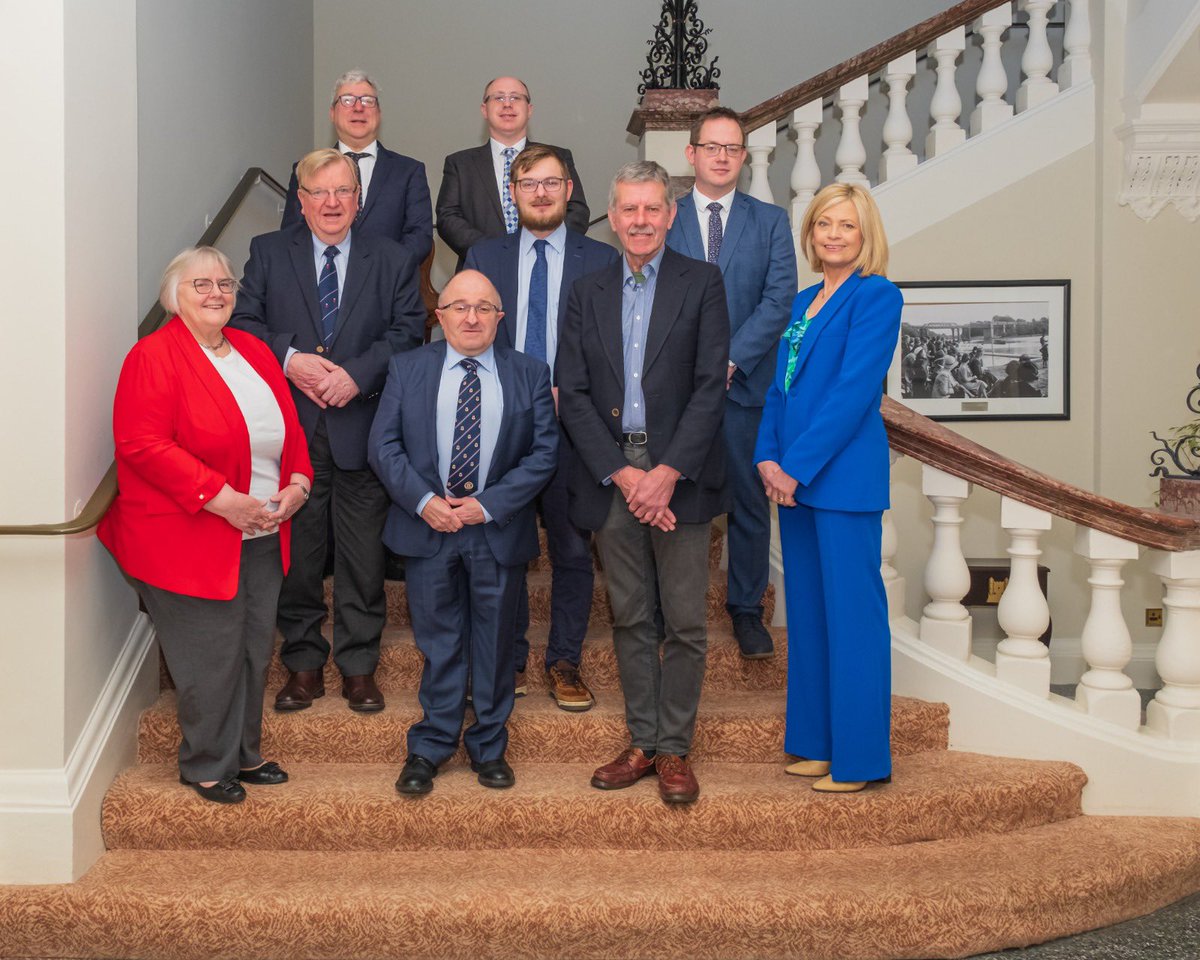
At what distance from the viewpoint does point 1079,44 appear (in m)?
5.12

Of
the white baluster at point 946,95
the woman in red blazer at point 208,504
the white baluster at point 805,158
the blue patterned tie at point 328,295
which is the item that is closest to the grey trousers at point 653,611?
the woman in red blazer at point 208,504

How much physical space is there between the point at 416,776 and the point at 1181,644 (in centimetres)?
222

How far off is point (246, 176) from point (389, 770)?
266cm

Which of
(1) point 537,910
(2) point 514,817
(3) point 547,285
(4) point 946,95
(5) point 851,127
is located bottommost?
(1) point 537,910

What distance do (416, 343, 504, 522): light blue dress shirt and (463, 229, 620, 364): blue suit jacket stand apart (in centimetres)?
36

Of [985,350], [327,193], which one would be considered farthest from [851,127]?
[327,193]

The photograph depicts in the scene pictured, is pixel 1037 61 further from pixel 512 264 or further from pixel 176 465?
pixel 176 465

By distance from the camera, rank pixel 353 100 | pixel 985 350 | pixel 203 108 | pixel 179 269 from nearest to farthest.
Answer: pixel 179 269, pixel 353 100, pixel 203 108, pixel 985 350

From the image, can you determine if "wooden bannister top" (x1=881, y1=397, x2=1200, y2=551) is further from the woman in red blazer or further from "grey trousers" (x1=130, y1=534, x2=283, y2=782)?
"grey trousers" (x1=130, y1=534, x2=283, y2=782)

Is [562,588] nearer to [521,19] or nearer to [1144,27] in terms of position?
[1144,27]

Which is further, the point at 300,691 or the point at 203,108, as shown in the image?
the point at 203,108

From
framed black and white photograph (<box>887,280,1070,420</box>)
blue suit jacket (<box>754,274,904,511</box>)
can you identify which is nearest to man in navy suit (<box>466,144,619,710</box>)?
blue suit jacket (<box>754,274,904,511</box>)

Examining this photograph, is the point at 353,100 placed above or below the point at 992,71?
below

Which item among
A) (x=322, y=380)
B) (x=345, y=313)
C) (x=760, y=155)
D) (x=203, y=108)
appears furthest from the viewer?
(x=760, y=155)
